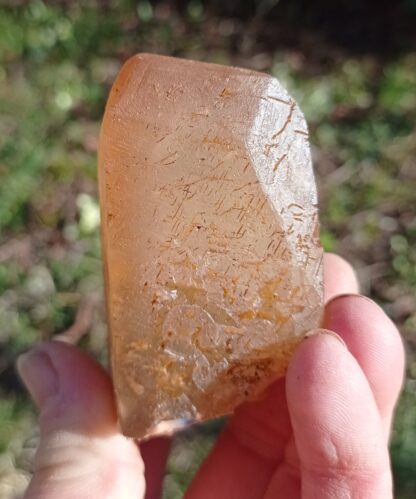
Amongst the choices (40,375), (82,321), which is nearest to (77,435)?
(40,375)

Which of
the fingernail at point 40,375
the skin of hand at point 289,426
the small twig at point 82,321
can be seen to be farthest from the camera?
the small twig at point 82,321

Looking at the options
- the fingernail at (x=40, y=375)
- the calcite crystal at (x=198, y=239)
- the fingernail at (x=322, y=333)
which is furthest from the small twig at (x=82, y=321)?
the fingernail at (x=322, y=333)

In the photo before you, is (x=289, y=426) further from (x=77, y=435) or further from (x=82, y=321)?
(x=82, y=321)

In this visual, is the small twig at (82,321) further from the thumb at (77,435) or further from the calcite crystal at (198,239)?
the calcite crystal at (198,239)

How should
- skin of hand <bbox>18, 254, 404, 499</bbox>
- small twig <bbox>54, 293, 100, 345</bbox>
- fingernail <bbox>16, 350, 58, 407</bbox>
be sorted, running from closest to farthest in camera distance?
1. skin of hand <bbox>18, 254, 404, 499</bbox>
2. fingernail <bbox>16, 350, 58, 407</bbox>
3. small twig <bbox>54, 293, 100, 345</bbox>

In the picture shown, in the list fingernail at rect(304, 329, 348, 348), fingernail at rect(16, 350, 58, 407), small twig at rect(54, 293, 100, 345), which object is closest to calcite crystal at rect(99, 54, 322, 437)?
fingernail at rect(304, 329, 348, 348)

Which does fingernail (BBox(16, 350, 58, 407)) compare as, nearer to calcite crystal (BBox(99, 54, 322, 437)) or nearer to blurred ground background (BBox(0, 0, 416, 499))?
calcite crystal (BBox(99, 54, 322, 437))
